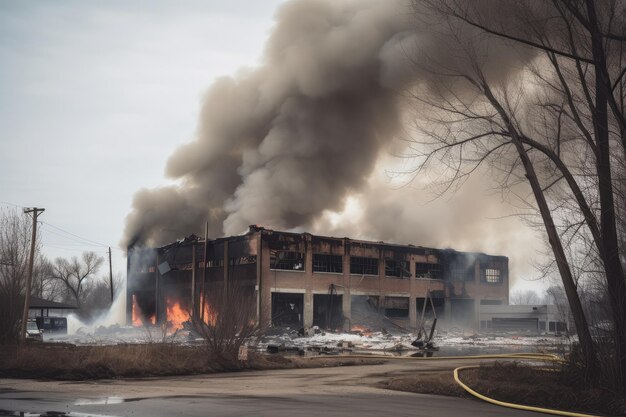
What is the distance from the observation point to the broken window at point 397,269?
51.3 meters

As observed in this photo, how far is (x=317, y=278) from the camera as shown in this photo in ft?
153

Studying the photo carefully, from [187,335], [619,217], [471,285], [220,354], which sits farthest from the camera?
[471,285]

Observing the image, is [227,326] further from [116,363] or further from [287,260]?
[287,260]

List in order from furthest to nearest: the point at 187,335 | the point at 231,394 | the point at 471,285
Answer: the point at 471,285
the point at 187,335
the point at 231,394

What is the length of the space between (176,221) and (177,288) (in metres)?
5.88

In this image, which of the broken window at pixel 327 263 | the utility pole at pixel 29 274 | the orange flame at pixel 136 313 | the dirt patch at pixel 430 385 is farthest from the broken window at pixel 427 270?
the dirt patch at pixel 430 385

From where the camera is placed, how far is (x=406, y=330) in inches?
1884

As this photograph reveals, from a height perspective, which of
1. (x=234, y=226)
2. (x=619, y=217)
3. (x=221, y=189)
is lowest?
(x=619, y=217)

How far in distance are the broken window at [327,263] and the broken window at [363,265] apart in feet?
4.23

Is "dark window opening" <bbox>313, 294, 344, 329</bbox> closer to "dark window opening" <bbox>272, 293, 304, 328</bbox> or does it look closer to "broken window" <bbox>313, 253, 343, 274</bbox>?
"dark window opening" <bbox>272, 293, 304, 328</bbox>

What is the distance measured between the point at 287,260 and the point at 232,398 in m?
33.3

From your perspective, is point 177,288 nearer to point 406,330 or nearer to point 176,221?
point 176,221

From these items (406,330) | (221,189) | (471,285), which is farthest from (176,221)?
(471,285)

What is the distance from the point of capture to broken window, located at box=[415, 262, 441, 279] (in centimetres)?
5353
